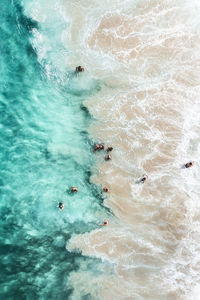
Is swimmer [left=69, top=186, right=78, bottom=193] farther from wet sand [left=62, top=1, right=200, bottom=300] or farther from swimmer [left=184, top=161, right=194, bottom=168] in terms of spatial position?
swimmer [left=184, top=161, right=194, bottom=168]

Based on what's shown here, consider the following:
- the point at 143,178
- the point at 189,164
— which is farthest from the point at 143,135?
the point at 189,164

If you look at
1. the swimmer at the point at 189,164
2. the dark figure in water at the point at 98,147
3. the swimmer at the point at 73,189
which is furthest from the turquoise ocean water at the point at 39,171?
the swimmer at the point at 189,164

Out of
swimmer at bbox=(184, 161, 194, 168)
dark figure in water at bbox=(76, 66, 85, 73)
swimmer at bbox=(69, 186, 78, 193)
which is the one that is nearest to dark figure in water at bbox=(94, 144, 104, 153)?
swimmer at bbox=(69, 186, 78, 193)

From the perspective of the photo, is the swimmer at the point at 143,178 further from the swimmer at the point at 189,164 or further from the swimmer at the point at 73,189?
the swimmer at the point at 73,189

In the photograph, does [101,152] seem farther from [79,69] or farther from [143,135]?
[79,69]

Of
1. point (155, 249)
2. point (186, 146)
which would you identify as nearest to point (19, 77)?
point (186, 146)

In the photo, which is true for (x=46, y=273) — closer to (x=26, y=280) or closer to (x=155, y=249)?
(x=26, y=280)
